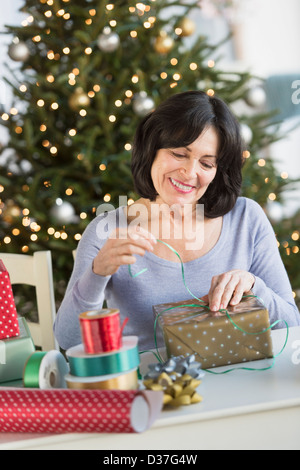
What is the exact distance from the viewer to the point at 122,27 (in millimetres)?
2541

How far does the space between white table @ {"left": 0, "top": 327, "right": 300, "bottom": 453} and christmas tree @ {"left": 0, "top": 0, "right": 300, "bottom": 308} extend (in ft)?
5.65

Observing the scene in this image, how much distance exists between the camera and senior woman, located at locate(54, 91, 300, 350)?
1.34m

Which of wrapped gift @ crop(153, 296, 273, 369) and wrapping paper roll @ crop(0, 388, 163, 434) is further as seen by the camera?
wrapped gift @ crop(153, 296, 273, 369)

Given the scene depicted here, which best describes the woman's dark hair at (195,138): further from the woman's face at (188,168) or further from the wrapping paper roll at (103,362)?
the wrapping paper roll at (103,362)

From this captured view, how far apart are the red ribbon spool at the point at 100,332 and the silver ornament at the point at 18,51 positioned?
6.40 feet

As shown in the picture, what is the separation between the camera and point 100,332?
2.80 feet

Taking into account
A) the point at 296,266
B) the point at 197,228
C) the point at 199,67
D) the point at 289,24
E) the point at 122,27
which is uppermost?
the point at 289,24

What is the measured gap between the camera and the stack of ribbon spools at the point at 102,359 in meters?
0.84

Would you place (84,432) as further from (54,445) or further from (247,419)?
(247,419)

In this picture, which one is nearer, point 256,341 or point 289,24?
point 256,341

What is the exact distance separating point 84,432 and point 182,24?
7.47ft

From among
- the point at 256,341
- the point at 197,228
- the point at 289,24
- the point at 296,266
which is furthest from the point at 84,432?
the point at 289,24

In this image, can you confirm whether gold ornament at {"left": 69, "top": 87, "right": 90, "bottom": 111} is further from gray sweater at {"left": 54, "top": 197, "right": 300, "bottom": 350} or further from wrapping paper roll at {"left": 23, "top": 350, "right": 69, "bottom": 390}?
wrapping paper roll at {"left": 23, "top": 350, "right": 69, "bottom": 390}

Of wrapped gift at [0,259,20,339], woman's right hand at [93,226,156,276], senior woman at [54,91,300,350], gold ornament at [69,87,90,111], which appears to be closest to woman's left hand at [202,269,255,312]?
senior woman at [54,91,300,350]
